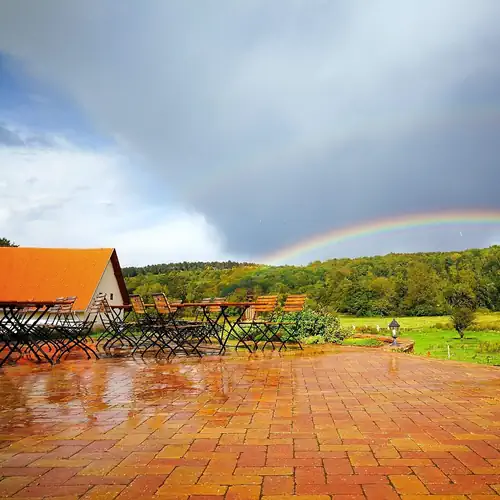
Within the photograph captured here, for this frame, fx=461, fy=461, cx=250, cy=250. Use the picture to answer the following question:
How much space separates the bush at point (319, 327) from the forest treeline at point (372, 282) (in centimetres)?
834

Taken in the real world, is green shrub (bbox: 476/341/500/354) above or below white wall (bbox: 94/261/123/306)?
below

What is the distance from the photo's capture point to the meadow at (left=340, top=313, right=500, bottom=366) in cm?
1162

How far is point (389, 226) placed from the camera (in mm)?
25547

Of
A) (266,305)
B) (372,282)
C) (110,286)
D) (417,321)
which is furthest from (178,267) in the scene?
(266,305)

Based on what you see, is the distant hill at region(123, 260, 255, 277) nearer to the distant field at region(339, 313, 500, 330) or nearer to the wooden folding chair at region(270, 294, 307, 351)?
the distant field at region(339, 313, 500, 330)

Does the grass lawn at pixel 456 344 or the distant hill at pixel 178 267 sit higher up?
the distant hill at pixel 178 267

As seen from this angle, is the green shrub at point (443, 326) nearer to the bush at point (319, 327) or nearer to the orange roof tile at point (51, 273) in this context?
the bush at point (319, 327)

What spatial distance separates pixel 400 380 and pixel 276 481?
3348 mm

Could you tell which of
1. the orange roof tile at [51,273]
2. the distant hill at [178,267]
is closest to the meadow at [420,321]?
the distant hill at [178,267]

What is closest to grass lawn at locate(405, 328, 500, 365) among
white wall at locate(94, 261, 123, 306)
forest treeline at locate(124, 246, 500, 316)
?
forest treeline at locate(124, 246, 500, 316)

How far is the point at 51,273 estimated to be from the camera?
873 inches

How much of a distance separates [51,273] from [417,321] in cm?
1697

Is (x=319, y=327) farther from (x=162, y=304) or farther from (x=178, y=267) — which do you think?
(x=178, y=267)

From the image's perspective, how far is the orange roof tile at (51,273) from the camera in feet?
68.0
